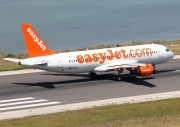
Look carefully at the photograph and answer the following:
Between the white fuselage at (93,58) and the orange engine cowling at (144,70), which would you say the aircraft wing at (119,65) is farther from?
the orange engine cowling at (144,70)

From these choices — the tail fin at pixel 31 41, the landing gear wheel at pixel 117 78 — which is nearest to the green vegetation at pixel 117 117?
the landing gear wheel at pixel 117 78

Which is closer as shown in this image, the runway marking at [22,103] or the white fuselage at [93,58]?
the runway marking at [22,103]

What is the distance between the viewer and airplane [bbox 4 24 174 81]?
167 feet

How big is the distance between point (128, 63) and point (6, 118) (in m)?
19.6

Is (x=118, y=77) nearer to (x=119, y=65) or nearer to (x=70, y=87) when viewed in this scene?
(x=119, y=65)

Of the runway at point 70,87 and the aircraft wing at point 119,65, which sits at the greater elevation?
the aircraft wing at point 119,65

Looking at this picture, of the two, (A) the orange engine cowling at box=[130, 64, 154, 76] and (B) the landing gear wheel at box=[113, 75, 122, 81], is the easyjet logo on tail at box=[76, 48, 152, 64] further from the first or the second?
(A) the orange engine cowling at box=[130, 64, 154, 76]

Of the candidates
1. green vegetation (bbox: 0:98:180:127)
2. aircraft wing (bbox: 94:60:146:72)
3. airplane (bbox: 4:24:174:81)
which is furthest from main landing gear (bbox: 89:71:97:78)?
green vegetation (bbox: 0:98:180:127)

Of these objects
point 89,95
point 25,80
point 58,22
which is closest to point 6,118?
point 89,95

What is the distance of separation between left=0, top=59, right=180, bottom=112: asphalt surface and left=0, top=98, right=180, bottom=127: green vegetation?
5.66 metres

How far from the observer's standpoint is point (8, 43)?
120 metres

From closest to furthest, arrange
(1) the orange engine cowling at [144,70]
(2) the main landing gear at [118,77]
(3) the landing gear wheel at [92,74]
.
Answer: (1) the orange engine cowling at [144,70] < (2) the main landing gear at [118,77] < (3) the landing gear wheel at [92,74]

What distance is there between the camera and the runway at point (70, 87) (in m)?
45.7

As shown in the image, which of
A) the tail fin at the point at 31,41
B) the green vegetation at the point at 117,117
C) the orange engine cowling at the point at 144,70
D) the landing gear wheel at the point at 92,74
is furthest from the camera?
the landing gear wheel at the point at 92,74
